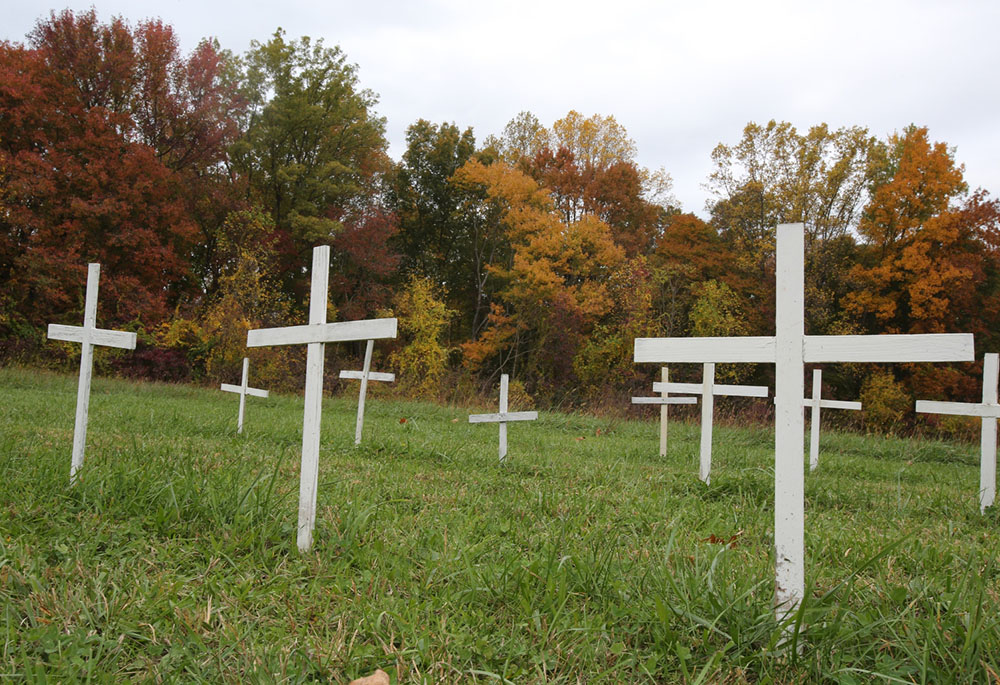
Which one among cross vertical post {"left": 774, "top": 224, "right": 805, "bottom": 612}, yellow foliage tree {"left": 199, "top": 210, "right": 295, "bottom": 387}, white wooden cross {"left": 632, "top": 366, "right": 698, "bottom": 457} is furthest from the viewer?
yellow foliage tree {"left": 199, "top": 210, "right": 295, "bottom": 387}

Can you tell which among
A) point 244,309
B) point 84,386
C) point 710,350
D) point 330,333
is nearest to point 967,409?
point 710,350

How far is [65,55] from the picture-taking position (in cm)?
1928

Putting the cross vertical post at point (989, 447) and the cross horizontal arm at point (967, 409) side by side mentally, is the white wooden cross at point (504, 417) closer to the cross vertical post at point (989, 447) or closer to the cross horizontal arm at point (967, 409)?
the cross horizontal arm at point (967, 409)

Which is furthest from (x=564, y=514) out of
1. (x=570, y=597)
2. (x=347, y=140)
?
(x=347, y=140)

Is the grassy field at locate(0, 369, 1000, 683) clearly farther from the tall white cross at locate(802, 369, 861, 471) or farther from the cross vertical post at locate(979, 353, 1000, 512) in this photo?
the tall white cross at locate(802, 369, 861, 471)

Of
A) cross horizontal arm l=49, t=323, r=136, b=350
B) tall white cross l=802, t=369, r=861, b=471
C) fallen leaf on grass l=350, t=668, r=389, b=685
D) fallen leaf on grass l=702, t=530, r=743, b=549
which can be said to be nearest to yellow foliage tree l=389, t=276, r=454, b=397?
tall white cross l=802, t=369, r=861, b=471

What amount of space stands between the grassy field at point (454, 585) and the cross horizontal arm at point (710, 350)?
0.75m

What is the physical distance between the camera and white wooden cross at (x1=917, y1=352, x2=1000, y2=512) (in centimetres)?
505

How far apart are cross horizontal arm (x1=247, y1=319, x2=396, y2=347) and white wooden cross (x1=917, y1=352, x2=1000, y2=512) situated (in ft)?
13.8

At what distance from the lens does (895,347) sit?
2.22m

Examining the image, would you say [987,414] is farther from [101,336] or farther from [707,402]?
[101,336]

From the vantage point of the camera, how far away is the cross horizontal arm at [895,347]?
2.14 meters

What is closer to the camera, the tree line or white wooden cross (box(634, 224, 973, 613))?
white wooden cross (box(634, 224, 973, 613))

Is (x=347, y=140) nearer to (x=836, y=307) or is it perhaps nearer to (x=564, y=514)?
(x=836, y=307)
